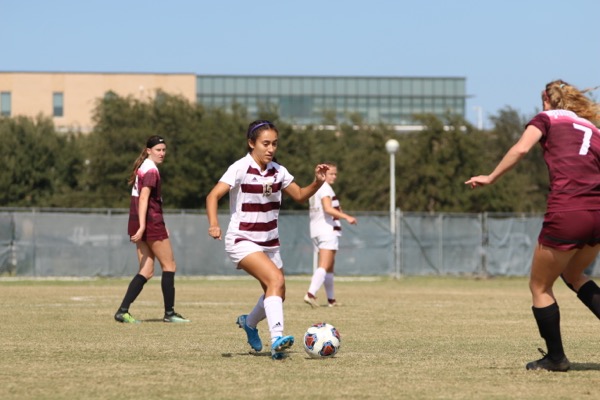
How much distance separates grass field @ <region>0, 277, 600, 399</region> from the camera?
23.8 ft

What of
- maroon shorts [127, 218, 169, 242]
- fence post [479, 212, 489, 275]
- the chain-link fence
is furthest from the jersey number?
fence post [479, 212, 489, 275]

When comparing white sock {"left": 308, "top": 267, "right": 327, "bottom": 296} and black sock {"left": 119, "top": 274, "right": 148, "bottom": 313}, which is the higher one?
black sock {"left": 119, "top": 274, "right": 148, "bottom": 313}

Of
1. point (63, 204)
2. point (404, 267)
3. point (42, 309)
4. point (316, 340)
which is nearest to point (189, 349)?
point (316, 340)

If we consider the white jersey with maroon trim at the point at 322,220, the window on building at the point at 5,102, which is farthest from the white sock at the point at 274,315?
the window on building at the point at 5,102

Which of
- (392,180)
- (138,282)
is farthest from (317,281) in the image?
(392,180)

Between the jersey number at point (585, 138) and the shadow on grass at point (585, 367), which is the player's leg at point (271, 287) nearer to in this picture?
the shadow on grass at point (585, 367)

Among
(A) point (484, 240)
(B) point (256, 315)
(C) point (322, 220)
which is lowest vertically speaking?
(A) point (484, 240)

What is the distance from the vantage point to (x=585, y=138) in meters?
8.30

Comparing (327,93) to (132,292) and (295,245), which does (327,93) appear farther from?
(132,292)

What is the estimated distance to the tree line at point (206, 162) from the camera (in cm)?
4788

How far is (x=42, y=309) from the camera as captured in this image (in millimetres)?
16141

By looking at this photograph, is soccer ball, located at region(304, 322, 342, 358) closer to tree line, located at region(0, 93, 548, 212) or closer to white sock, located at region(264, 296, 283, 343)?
white sock, located at region(264, 296, 283, 343)

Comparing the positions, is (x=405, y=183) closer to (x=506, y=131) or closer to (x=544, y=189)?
(x=544, y=189)

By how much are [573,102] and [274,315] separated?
2.89 m
